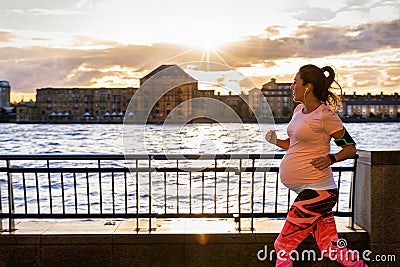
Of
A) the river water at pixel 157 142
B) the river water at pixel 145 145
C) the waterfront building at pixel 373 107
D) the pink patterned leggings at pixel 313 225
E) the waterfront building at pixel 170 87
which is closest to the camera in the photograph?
the pink patterned leggings at pixel 313 225

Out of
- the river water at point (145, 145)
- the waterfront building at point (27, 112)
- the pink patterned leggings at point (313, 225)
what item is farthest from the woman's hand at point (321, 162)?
the waterfront building at point (27, 112)

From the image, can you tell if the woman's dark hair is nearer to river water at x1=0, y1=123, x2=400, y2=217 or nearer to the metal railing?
the metal railing

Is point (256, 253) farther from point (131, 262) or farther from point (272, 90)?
point (272, 90)

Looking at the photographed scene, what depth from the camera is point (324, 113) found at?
400cm

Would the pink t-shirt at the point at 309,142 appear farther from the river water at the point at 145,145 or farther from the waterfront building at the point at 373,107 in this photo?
the waterfront building at the point at 373,107

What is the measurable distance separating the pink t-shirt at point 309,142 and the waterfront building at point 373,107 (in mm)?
141090

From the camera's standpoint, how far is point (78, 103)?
149 meters

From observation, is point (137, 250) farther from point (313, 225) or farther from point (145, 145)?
point (145, 145)

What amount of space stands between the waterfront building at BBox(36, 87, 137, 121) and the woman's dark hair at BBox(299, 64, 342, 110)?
135694 mm

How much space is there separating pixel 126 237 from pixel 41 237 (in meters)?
0.93

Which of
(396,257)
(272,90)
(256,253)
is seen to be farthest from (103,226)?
(272,90)

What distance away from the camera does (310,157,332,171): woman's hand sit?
395cm

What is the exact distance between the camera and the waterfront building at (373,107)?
14400cm

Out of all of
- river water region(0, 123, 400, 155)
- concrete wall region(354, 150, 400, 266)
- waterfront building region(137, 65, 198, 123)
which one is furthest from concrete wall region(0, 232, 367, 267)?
river water region(0, 123, 400, 155)
